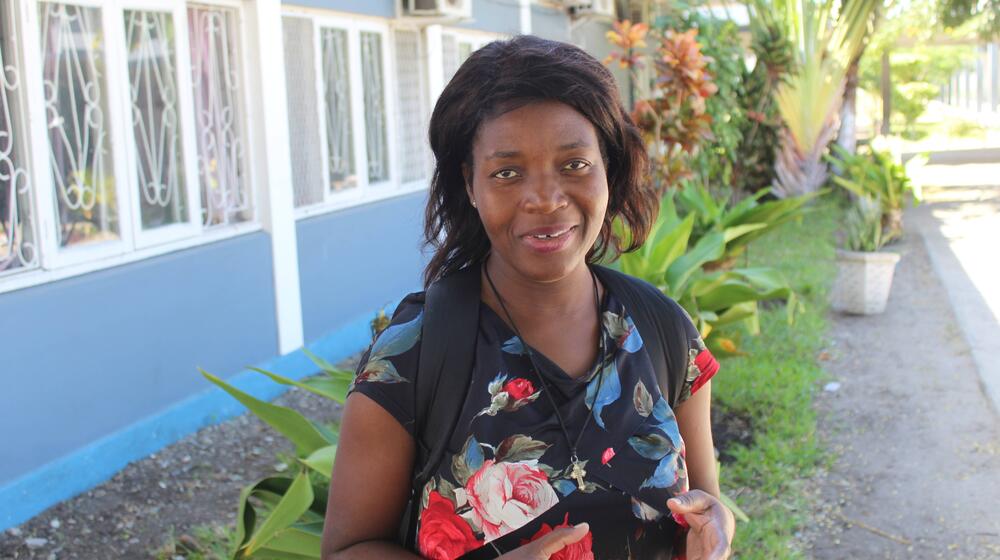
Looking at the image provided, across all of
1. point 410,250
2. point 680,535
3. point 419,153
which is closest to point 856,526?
point 680,535

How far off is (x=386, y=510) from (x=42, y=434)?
347cm

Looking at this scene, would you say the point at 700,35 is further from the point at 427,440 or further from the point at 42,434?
the point at 427,440

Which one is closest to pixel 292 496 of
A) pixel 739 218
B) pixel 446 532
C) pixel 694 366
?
pixel 446 532

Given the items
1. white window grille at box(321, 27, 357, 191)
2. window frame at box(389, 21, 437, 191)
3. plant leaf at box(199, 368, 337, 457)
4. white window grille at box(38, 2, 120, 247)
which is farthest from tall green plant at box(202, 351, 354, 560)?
window frame at box(389, 21, 437, 191)

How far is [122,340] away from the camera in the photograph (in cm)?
512

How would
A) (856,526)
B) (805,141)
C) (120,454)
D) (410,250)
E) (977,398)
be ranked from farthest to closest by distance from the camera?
(805,141)
(410,250)
(977,398)
(120,454)
(856,526)

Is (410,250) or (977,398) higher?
(410,250)

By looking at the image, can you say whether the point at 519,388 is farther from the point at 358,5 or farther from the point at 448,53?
the point at 448,53

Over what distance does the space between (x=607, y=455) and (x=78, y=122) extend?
13.2ft

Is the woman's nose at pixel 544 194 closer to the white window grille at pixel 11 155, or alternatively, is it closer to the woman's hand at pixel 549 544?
the woman's hand at pixel 549 544

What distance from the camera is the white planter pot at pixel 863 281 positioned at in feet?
26.4

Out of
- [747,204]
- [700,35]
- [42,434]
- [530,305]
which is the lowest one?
[42,434]

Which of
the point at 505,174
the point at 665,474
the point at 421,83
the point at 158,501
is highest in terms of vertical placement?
the point at 421,83

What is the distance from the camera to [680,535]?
1.76 meters
